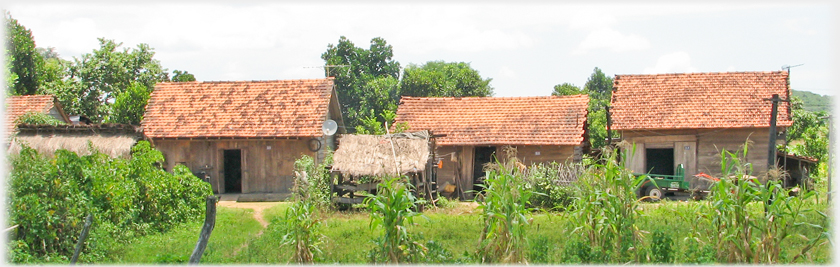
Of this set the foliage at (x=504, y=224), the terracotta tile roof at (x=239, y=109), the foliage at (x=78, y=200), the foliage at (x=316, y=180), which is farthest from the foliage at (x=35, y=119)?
the foliage at (x=504, y=224)

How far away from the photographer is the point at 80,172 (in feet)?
36.6

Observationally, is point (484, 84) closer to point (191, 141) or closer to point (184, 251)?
point (191, 141)

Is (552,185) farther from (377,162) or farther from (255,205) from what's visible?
(255,205)

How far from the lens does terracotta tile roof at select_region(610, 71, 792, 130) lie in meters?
19.8

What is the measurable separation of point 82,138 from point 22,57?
14.4m

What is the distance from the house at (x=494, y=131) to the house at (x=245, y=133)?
3.08 m

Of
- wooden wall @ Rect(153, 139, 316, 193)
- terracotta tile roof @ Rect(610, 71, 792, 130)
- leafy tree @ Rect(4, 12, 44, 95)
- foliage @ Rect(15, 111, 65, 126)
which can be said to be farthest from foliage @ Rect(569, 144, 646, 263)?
leafy tree @ Rect(4, 12, 44, 95)

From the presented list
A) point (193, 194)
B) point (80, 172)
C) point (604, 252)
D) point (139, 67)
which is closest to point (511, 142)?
point (193, 194)

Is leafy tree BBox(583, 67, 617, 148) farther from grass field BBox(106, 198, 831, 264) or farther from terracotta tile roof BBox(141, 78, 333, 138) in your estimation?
grass field BBox(106, 198, 831, 264)

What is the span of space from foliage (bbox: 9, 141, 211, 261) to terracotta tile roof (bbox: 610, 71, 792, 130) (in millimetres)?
12865

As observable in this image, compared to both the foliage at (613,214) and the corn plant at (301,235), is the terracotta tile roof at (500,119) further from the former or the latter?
the corn plant at (301,235)

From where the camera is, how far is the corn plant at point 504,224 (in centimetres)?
930

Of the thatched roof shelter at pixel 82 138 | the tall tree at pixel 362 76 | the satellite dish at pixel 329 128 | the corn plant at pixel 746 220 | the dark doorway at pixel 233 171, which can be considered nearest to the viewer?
the corn plant at pixel 746 220

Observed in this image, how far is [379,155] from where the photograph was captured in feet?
55.9
